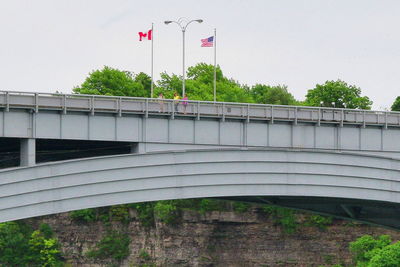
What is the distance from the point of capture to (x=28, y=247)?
11669 cm

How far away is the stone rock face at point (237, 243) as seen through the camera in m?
110

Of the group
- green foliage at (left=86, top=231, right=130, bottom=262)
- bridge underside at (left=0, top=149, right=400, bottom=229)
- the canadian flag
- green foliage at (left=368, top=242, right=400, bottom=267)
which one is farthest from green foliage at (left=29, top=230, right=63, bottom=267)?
bridge underside at (left=0, top=149, right=400, bottom=229)

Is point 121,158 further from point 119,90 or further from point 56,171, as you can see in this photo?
point 119,90

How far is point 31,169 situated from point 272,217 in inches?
2585

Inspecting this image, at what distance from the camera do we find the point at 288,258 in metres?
111

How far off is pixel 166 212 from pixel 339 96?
22429 millimetres

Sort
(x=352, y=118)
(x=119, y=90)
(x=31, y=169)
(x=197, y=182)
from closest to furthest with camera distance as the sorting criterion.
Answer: (x=31, y=169)
(x=197, y=182)
(x=352, y=118)
(x=119, y=90)

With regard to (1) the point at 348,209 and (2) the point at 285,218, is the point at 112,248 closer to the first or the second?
(2) the point at 285,218

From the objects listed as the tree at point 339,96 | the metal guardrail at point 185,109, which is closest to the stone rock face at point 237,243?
the tree at point 339,96

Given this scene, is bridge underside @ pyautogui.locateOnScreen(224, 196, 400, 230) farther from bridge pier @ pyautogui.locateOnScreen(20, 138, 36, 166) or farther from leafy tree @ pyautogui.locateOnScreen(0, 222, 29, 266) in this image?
leafy tree @ pyautogui.locateOnScreen(0, 222, 29, 266)

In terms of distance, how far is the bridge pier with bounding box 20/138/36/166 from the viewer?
160 ft

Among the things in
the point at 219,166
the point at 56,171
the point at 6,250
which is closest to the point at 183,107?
the point at 219,166

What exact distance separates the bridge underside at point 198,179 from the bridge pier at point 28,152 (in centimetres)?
37

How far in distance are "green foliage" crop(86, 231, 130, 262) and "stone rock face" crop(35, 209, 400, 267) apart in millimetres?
614
